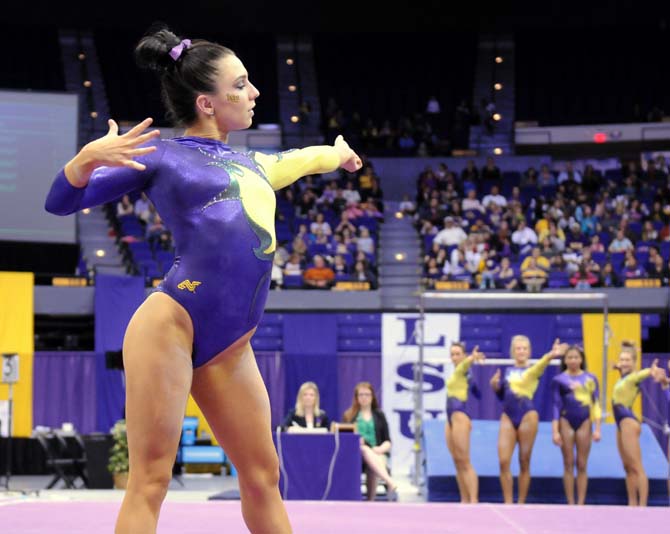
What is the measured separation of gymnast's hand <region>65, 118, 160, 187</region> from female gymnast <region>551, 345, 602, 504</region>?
6.88m

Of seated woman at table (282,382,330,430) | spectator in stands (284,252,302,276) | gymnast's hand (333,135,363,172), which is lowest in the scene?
seated woman at table (282,382,330,430)

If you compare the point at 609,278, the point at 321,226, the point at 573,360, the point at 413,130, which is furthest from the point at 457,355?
the point at 413,130

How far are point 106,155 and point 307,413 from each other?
21.6ft

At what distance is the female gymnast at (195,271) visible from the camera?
250 centimetres

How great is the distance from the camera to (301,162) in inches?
116

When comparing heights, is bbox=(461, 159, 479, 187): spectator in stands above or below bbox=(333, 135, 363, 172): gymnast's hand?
above

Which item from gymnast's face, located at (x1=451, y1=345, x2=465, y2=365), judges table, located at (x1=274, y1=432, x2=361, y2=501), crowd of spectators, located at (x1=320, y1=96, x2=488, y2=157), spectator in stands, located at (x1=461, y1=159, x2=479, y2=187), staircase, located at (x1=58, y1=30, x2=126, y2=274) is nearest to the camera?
judges table, located at (x1=274, y1=432, x2=361, y2=501)

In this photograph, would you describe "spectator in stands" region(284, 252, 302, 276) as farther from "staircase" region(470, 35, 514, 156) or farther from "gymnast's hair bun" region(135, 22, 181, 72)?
"gymnast's hair bun" region(135, 22, 181, 72)

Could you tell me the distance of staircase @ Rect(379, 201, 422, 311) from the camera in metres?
16.2

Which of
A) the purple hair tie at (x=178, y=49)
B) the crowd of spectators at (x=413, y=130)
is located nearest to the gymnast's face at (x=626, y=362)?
the purple hair tie at (x=178, y=49)

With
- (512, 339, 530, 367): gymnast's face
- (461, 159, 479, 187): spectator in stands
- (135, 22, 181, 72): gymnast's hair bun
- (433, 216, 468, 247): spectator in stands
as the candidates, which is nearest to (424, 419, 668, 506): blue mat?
(512, 339, 530, 367): gymnast's face

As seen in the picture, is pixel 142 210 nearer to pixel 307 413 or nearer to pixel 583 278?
pixel 583 278

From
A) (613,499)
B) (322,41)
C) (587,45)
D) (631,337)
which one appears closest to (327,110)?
(322,41)

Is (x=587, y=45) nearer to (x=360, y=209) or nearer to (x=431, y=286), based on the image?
(x=360, y=209)
